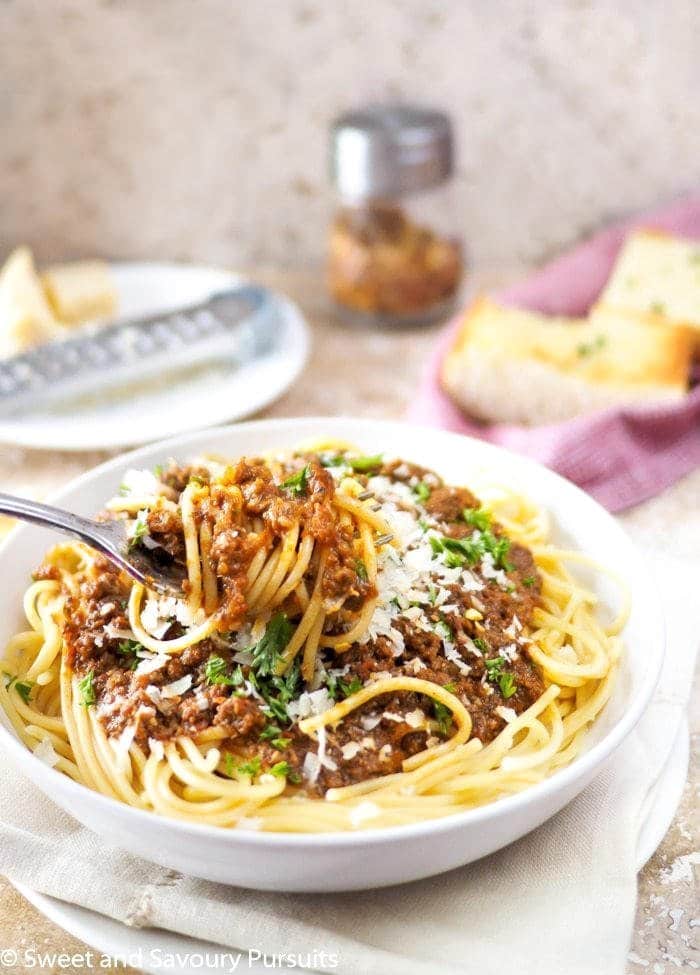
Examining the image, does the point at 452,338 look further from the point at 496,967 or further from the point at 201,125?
the point at 496,967

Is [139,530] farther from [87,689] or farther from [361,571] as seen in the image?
[361,571]

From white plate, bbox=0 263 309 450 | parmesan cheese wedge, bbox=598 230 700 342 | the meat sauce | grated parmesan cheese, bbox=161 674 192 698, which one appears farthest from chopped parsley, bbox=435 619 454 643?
parmesan cheese wedge, bbox=598 230 700 342

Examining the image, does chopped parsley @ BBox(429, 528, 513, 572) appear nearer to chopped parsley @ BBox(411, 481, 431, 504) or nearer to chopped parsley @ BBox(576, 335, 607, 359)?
chopped parsley @ BBox(411, 481, 431, 504)

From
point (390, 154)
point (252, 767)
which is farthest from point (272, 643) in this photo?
point (390, 154)

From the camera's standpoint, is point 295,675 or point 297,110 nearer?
point 295,675

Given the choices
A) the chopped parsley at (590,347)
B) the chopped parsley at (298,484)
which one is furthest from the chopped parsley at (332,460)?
the chopped parsley at (590,347)

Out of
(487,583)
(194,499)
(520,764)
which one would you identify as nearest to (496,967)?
(520,764)
